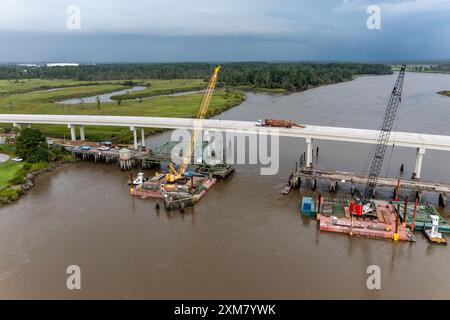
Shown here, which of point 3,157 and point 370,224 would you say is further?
point 3,157

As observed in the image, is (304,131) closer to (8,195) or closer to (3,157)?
(8,195)

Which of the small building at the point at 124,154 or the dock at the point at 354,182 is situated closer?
the dock at the point at 354,182

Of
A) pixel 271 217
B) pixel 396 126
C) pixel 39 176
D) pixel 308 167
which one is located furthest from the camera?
pixel 396 126

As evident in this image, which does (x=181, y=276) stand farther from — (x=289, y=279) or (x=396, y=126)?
(x=396, y=126)

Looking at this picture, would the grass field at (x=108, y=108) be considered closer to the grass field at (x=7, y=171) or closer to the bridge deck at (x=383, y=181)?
the grass field at (x=7, y=171)

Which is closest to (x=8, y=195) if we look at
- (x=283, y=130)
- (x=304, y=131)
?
(x=283, y=130)

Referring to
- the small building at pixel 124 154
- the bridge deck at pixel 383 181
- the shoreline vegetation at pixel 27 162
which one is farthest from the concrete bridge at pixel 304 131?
the shoreline vegetation at pixel 27 162

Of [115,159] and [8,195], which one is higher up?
[115,159]
